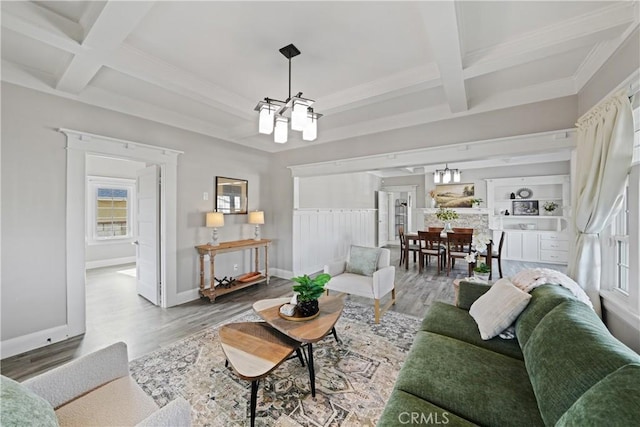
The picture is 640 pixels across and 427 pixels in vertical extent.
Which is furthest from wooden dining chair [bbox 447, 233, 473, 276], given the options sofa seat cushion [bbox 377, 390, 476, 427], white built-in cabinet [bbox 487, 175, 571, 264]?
sofa seat cushion [bbox 377, 390, 476, 427]

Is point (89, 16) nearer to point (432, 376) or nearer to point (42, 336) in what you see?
point (42, 336)

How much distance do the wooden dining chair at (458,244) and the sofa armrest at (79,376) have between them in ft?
16.7

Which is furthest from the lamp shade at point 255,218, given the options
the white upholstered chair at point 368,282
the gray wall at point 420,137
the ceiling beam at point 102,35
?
the ceiling beam at point 102,35

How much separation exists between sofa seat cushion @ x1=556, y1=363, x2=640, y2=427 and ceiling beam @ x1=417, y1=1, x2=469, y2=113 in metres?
1.81

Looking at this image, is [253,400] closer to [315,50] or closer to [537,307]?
[537,307]

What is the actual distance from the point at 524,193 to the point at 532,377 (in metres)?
7.19

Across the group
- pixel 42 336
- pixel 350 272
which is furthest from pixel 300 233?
pixel 42 336

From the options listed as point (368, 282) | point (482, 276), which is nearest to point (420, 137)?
point (482, 276)

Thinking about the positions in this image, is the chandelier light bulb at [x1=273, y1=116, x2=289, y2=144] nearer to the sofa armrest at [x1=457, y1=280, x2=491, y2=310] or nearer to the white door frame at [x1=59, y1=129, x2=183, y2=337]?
the white door frame at [x1=59, y1=129, x2=183, y2=337]

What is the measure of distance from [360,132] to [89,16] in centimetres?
310

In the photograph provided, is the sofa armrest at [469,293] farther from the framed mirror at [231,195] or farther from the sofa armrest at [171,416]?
the framed mirror at [231,195]

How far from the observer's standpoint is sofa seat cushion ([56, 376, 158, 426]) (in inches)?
44.3

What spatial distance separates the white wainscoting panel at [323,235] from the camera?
16.6ft

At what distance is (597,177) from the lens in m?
2.07
